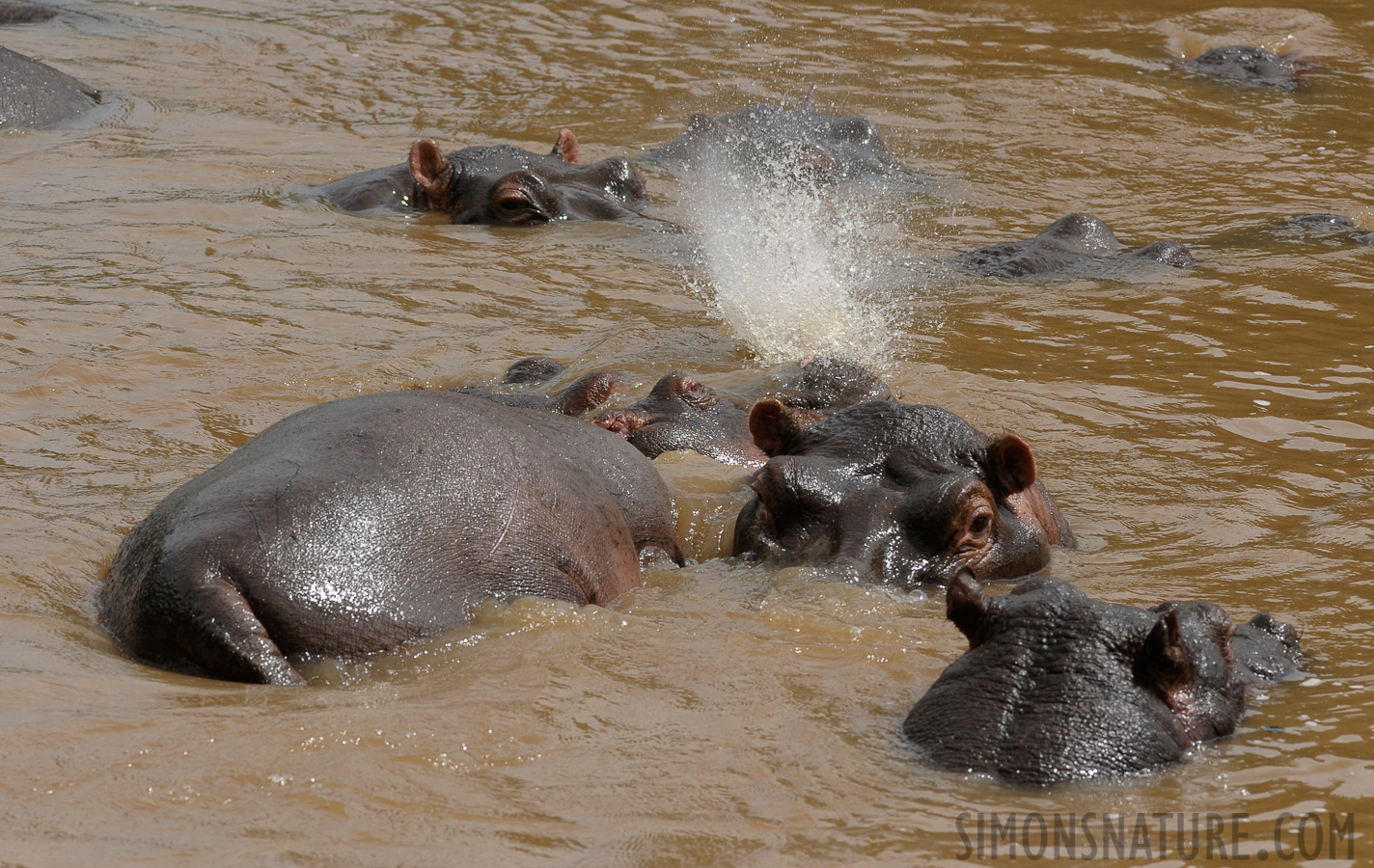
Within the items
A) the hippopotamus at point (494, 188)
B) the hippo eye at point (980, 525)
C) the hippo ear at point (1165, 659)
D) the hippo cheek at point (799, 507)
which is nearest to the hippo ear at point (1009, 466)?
the hippo eye at point (980, 525)

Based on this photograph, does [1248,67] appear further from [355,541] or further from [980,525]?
[355,541]

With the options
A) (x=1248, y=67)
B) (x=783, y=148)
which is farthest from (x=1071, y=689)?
(x=1248, y=67)

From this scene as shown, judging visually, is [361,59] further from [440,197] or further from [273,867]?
[273,867]

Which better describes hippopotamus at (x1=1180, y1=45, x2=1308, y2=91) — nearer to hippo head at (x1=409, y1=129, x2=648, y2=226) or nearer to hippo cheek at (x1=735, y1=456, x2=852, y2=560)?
hippo head at (x1=409, y1=129, x2=648, y2=226)

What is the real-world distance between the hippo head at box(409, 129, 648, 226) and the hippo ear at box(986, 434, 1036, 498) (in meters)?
5.44

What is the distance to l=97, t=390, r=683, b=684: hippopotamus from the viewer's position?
3783 mm

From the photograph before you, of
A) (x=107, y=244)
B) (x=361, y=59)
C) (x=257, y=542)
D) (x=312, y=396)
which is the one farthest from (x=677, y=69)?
(x=257, y=542)

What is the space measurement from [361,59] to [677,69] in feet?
9.41

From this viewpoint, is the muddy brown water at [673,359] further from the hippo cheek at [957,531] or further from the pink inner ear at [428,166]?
the pink inner ear at [428,166]

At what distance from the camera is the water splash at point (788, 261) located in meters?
7.83

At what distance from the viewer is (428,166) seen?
10367 mm

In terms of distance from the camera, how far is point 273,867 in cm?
292

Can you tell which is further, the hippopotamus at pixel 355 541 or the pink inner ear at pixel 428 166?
the pink inner ear at pixel 428 166

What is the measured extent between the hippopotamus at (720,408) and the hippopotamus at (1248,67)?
9199mm
